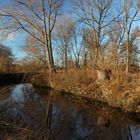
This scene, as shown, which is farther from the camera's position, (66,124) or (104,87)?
(104,87)

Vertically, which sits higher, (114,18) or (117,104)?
(114,18)

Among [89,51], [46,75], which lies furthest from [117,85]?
[89,51]

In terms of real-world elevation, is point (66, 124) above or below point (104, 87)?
below

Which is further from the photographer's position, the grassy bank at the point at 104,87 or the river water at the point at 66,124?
the grassy bank at the point at 104,87

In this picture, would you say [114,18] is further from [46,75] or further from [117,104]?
[117,104]

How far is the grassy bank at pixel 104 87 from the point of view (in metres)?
12.8

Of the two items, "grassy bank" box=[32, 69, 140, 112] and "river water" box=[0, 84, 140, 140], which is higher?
"grassy bank" box=[32, 69, 140, 112]

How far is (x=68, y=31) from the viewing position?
4491cm

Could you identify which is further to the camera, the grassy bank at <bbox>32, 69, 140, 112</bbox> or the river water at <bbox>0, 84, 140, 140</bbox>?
the grassy bank at <bbox>32, 69, 140, 112</bbox>

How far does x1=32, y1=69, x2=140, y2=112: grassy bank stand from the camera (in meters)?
12.8

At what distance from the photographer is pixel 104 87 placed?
1525 centimetres

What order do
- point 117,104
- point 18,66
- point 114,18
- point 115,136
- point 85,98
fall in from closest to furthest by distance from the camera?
1. point 115,136
2. point 117,104
3. point 85,98
4. point 114,18
5. point 18,66

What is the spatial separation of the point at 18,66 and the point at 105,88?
1257 inches

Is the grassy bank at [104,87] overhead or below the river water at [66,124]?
overhead
